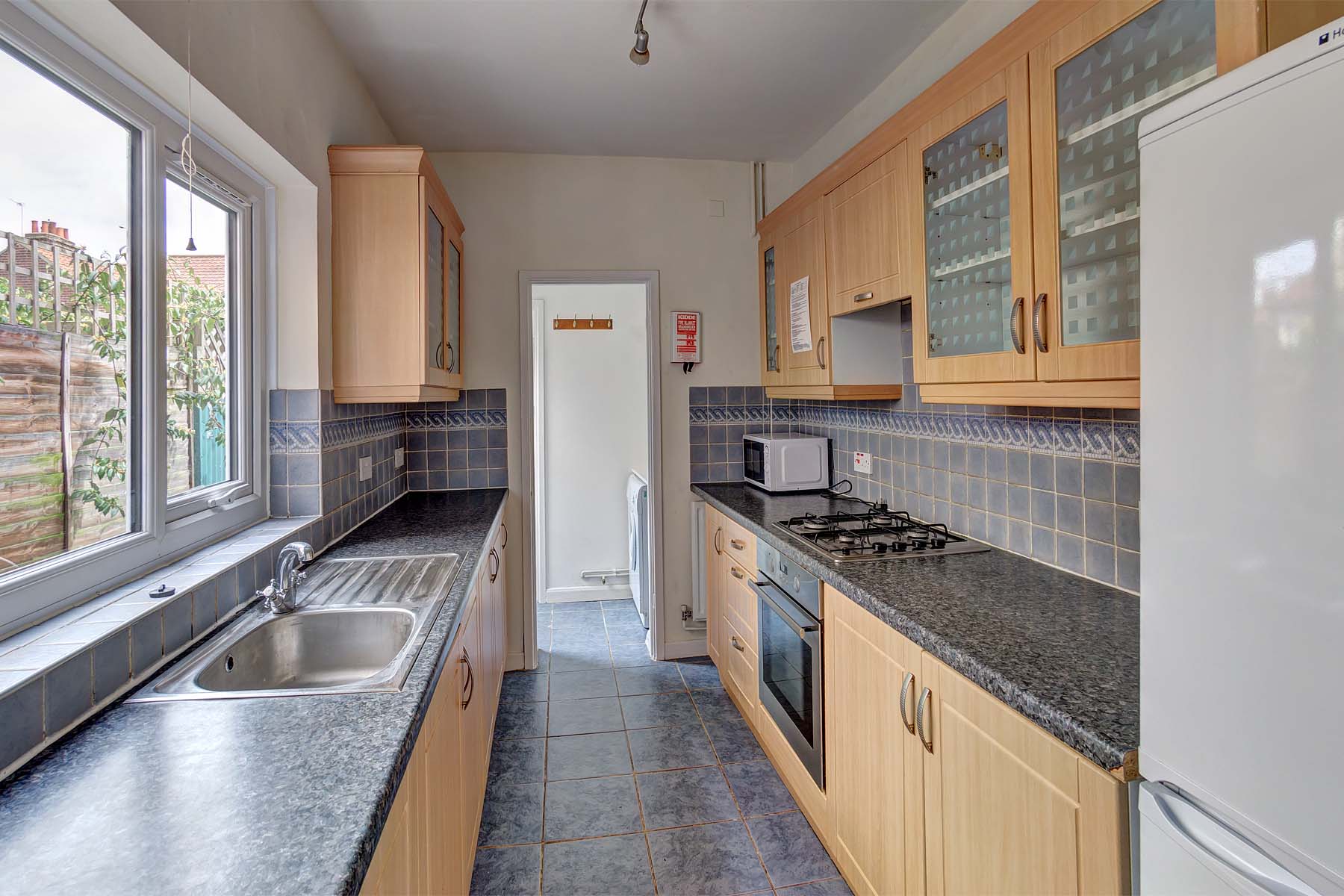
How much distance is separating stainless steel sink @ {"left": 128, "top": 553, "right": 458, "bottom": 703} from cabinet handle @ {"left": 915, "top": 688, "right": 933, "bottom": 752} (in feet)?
3.44

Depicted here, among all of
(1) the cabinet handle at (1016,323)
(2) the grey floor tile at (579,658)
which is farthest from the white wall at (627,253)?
(1) the cabinet handle at (1016,323)

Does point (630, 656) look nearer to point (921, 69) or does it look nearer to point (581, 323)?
point (581, 323)

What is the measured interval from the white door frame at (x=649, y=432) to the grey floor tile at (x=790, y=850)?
1.50 metres

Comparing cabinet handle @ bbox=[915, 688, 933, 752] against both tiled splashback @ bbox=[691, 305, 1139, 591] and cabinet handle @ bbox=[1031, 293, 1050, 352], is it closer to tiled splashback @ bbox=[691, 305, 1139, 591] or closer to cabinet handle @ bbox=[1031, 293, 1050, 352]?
tiled splashback @ bbox=[691, 305, 1139, 591]

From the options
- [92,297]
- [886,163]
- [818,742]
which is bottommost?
[818,742]

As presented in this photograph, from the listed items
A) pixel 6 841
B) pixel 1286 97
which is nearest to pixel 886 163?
pixel 1286 97

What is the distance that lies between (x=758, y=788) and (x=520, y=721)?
111 centimetres

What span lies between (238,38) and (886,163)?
182 cm

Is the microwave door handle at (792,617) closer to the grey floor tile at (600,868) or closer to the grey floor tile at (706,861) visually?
the grey floor tile at (706,861)

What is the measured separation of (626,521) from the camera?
473 centimetres

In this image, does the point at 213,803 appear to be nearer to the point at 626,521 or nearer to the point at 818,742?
the point at 818,742

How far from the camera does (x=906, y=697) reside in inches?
58.8

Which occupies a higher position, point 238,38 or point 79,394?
point 238,38

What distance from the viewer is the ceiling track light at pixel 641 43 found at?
7.06 ft
